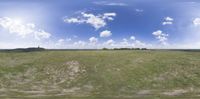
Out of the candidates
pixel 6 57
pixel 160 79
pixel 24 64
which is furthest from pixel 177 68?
pixel 6 57

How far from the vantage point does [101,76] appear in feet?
415

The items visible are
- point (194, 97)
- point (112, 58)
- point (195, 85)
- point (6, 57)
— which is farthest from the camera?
point (6, 57)

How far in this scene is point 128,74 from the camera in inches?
5089

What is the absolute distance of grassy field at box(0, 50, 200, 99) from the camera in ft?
347

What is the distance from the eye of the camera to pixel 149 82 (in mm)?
122125

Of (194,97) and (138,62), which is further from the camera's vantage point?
(138,62)

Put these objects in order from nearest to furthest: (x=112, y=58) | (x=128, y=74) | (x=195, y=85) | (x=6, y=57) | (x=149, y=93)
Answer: (x=149, y=93), (x=195, y=85), (x=128, y=74), (x=112, y=58), (x=6, y=57)

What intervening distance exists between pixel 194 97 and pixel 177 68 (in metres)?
43.0

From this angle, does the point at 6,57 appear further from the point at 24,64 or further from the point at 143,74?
the point at 143,74

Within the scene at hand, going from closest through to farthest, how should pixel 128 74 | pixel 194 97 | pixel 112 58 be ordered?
1. pixel 194 97
2. pixel 128 74
3. pixel 112 58

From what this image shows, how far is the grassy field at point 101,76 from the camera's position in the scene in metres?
106

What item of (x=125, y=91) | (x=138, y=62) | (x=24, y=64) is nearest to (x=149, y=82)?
(x=125, y=91)

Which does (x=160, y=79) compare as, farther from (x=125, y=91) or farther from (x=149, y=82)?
(x=125, y=91)

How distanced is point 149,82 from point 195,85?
14.8 meters
